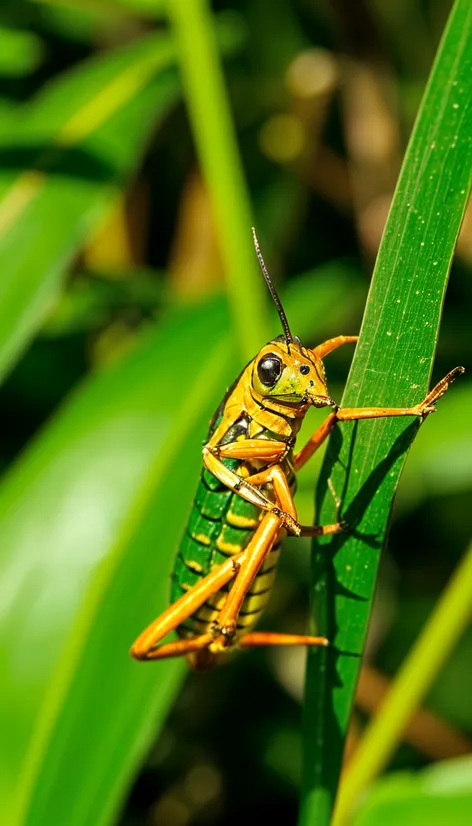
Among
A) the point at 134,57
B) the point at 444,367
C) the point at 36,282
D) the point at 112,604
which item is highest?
the point at 134,57

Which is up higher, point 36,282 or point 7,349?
point 36,282

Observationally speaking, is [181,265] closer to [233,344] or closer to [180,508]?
[233,344]

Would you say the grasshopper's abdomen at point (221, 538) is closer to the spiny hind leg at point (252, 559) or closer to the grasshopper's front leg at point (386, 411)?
the spiny hind leg at point (252, 559)

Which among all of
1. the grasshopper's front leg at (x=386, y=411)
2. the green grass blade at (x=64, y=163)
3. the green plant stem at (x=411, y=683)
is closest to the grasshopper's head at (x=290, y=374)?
the grasshopper's front leg at (x=386, y=411)

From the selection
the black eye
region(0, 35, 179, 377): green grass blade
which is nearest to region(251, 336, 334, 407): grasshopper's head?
the black eye

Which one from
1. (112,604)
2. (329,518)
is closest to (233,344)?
(112,604)

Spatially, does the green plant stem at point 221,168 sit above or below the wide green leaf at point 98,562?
above
